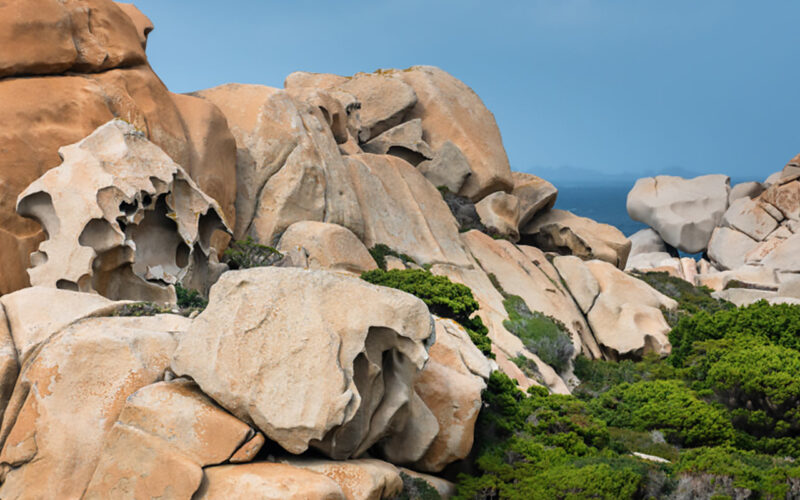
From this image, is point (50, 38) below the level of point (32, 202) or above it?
above

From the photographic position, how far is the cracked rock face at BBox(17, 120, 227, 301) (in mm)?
16656

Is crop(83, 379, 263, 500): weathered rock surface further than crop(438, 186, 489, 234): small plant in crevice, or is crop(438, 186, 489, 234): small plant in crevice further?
crop(438, 186, 489, 234): small plant in crevice

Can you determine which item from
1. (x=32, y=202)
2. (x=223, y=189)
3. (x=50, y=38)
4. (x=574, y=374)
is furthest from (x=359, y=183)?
(x=32, y=202)

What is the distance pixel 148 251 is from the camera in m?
19.0

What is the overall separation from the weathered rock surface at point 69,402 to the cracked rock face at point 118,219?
5.29 metres

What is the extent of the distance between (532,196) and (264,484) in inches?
1389

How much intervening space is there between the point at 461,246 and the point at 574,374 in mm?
7297

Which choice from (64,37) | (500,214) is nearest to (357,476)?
(64,37)

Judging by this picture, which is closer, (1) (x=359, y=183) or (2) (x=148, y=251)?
(2) (x=148, y=251)

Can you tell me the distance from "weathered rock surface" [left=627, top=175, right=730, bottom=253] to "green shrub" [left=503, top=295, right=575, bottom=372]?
3804 centimetres

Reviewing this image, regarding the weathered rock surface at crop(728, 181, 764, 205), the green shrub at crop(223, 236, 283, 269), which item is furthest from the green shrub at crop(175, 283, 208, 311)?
the weathered rock surface at crop(728, 181, 764, 205)

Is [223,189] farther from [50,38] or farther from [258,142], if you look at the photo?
[50,38]

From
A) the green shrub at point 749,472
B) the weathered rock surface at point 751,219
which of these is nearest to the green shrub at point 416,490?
the green shrub at point 749,472

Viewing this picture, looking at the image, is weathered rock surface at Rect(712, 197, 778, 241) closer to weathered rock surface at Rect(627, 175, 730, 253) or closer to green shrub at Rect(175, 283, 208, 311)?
weathered rock surface at Rect(627, 175, 730, 253)
